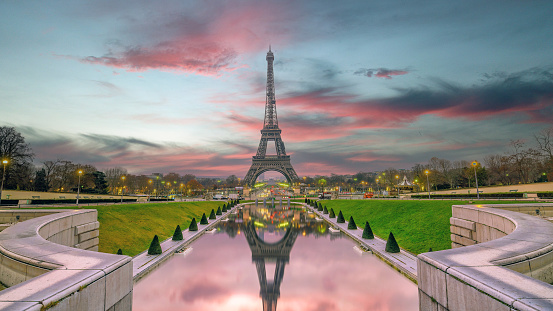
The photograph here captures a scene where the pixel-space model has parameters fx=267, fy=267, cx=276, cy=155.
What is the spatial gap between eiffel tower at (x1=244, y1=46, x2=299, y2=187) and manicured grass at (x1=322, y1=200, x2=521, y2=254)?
2944 inches

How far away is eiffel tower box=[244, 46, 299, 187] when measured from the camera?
11044 centimetres

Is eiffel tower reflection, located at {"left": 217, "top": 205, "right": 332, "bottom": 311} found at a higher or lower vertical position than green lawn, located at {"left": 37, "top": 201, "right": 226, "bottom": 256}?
lower

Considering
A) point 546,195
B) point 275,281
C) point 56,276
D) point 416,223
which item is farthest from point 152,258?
point 546,195

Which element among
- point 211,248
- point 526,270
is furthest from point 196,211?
point 526,270

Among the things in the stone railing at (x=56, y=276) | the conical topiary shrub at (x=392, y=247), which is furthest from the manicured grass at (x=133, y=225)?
the conical topiary shrub at (x=392, y=247)

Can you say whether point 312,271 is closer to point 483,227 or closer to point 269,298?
point 269,298

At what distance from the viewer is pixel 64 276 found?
6410mm

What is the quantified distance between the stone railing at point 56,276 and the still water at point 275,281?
3362mm

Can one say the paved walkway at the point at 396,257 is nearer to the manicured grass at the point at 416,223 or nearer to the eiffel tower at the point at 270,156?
the manicured grass at the point at 416,223

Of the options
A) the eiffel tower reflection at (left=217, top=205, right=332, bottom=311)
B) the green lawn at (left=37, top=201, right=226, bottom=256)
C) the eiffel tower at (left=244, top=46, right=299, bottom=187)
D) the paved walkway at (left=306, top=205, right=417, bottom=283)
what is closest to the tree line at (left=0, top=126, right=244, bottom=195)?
the green lawn at (left=37, top=201, right=226, bottom=256)

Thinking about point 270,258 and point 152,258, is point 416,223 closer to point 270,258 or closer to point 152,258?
point 270,258

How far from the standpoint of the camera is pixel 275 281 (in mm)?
13688

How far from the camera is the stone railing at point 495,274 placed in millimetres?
5188

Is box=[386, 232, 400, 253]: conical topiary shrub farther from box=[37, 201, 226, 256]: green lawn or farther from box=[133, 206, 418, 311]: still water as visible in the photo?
box=[37, 201, 226, 256]: green lawn
